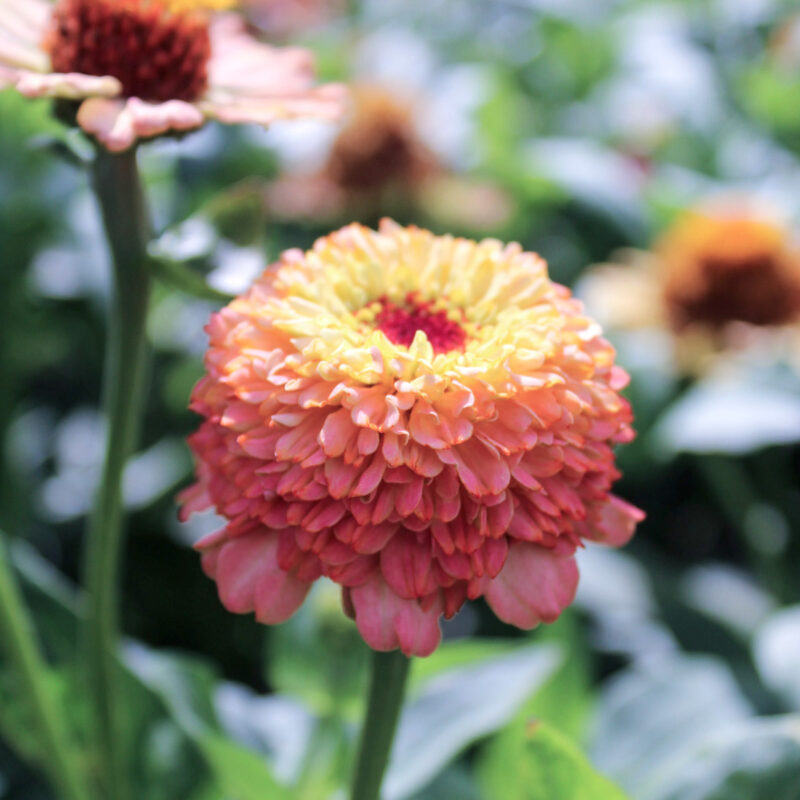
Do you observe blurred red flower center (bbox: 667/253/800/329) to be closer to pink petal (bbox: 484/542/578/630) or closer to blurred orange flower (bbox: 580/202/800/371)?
blurred orange flower (bbox: 580/202/800/371)

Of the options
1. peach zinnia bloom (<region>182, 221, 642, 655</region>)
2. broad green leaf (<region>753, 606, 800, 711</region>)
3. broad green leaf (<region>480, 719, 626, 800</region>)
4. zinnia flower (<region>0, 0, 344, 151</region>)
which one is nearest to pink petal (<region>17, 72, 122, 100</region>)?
zinnia flower (<region>0, 0, 344, 151</region>)

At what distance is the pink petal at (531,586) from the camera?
0.34 m

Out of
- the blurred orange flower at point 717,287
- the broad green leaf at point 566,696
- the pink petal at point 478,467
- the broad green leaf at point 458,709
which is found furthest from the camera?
the blurred orange flower at point 717,287

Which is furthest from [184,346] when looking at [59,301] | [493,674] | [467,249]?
[467,249]

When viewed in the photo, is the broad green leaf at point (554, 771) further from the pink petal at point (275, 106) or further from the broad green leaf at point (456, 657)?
the pink petal at point (275, 106)

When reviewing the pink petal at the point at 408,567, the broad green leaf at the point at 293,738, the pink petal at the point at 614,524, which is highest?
the pink petal at the point at 408,567

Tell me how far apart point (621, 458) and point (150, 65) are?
0.58m

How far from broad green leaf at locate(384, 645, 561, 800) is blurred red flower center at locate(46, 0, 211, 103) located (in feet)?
1.29

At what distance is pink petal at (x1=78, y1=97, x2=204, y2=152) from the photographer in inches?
14.9

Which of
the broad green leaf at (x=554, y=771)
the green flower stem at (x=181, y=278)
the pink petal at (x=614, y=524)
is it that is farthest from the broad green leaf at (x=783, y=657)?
the green flower stem at (x=181, y=278)

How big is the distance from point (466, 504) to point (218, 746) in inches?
10.3

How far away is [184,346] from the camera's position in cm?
107

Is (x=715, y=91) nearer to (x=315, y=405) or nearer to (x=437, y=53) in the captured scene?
(x=437, y=53)

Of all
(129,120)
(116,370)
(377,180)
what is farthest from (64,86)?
(377,180)
